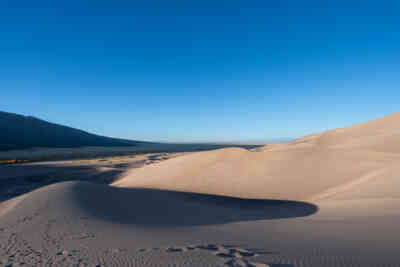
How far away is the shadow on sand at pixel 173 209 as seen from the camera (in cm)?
611

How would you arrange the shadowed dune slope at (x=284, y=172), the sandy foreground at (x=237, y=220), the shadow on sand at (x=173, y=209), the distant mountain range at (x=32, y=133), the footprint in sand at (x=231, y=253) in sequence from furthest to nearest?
1. the distant mountain range at (x=32, y=133)
2. the shadowed dune slope at (x=284, y=172)
3. the shadow on sand at (x=173, y=209)
4. the sandy foreground at (x=237, y=220)
5. the footprint in sand at (x=231, y=253)

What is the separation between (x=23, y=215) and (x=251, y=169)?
10.6 meters

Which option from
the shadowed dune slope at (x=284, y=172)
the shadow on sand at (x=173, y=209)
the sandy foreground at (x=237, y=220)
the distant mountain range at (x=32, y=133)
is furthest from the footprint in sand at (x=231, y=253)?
the distant mountain range at (x=32, y=133)

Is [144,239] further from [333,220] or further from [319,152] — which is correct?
[319,152]

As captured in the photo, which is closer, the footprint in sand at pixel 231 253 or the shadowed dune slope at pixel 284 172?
the footprint in sand at pixel 231 253

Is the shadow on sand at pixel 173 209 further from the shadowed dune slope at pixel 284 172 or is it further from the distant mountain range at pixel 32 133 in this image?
the distant mountain range at pixel 32 133

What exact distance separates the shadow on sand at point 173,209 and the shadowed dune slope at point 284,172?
51.4 inches

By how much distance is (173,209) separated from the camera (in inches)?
301

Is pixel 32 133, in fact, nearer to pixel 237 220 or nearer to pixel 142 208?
pixel 142 208

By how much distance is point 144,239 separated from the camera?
4.07 meters

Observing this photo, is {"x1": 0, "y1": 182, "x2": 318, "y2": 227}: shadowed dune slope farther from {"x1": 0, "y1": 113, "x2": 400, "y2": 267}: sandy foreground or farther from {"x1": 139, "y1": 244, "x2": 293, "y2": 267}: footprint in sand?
{"x1": 139, "y1": 244, "x2": 293, "y2": 267}: footprint in sand

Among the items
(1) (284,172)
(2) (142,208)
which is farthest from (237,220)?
(1) (284,172)

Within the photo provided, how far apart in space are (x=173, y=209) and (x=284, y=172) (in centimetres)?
704

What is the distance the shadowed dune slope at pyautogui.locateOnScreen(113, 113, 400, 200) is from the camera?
33.0 ft
